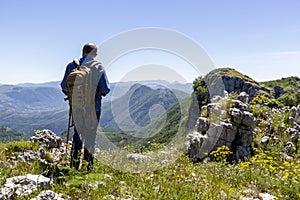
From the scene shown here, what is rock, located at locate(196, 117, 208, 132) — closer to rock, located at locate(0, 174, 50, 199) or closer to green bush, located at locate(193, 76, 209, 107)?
rock, located at locate(0, 174, 50, 199)

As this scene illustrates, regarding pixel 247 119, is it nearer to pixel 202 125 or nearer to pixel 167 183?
pixel 202 125

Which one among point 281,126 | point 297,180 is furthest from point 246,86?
point 297,180

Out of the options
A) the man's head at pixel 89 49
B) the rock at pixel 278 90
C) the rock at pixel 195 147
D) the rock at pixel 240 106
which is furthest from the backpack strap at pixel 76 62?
the rock at pixel 278 90

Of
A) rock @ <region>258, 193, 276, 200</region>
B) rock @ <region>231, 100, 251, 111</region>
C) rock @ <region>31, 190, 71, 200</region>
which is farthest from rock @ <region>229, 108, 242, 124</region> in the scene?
rock @ <region>31, 190, 71, 200</region>

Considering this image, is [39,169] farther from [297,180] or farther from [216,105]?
[216,105]

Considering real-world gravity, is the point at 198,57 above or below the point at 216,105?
above

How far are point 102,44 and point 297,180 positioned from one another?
604 cm

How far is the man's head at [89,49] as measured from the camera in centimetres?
680

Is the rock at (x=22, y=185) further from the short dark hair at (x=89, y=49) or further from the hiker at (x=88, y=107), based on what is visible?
the short dark hair at (x=89, y=49)

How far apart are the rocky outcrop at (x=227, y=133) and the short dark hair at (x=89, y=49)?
21.6ft

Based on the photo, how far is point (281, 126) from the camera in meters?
13.1

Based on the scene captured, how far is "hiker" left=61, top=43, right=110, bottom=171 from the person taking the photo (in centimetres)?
669

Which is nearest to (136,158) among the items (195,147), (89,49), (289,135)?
(89,49)

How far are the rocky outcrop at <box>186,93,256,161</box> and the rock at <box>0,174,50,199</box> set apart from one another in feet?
24.4
